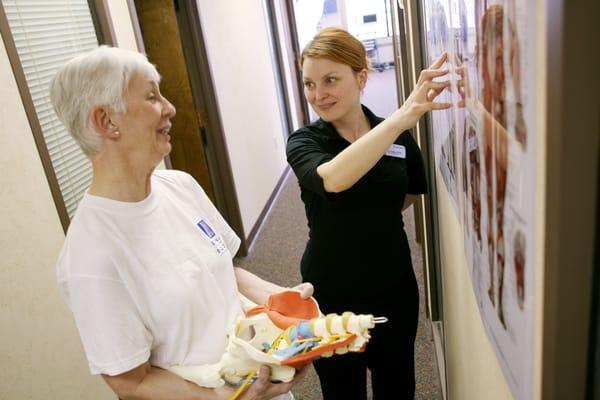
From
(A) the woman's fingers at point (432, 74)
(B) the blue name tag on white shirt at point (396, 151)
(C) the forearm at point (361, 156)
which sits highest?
(A) the woman's fingers at point (432, 74)

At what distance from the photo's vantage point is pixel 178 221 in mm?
1304

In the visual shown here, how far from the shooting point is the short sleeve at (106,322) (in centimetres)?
108

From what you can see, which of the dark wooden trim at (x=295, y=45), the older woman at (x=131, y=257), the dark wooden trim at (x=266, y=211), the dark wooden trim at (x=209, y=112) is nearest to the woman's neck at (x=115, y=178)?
the older woman at (x=131, y=257)

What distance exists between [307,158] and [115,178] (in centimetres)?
53

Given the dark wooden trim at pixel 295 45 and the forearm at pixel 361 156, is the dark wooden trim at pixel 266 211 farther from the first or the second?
the forearm at pixel 361 156

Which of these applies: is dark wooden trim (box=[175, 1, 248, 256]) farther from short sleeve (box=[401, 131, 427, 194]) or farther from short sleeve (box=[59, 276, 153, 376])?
short sleeve (box=[59, 276, 153, 376])

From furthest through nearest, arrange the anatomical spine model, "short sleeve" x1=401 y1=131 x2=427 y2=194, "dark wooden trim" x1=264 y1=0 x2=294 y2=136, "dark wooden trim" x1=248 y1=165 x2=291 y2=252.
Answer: "dark wooden trim" x1=264 y1=0 x2=294 y2=136 → "dark wooden trim" x1=248 y1=165 x2=291 y2=252 → "short sleeve" x1=401 y1=131 x2=427 y2=194 → the anatomical spine model

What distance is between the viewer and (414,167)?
1.64m

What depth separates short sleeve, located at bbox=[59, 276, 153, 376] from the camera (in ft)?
3.56

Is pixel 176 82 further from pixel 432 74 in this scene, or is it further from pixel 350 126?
pixel 432 74

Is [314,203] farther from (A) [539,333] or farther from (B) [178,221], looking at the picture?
(A) [539,333]

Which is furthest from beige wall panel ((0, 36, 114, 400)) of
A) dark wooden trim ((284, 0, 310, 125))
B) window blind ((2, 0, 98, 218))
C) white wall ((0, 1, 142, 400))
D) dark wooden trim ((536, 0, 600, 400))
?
dark wooden trim ((284, 0, 310, 125))

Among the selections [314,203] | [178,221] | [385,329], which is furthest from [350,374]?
[178,221]

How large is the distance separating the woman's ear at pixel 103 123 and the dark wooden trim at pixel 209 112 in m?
2.66
